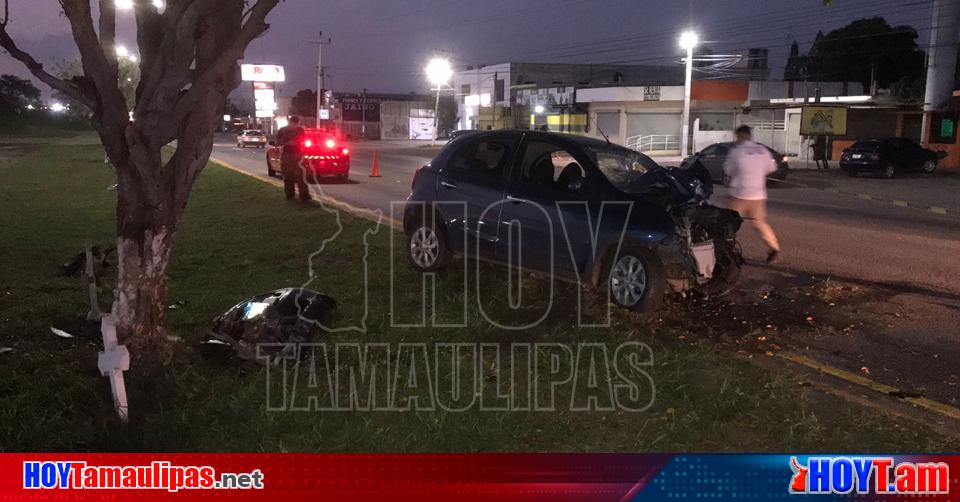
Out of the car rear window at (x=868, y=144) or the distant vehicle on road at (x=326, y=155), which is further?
the car rear window at (x=868, y=144)

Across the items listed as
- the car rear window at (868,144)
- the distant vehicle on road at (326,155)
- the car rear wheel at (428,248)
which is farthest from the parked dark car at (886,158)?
the car rear wheel at (428,248)

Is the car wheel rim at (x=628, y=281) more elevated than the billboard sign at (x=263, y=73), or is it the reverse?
the billboard sign at (x=263, y=73)

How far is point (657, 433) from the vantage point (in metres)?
4.47

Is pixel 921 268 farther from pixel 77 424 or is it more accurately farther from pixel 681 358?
pixel 77 424

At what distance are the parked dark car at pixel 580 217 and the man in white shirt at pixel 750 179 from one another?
4.89 ft

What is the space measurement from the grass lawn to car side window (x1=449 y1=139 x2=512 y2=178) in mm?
1079

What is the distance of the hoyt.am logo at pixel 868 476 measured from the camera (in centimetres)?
355

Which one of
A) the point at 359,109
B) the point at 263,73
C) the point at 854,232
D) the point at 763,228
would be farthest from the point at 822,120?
the point at 263,73

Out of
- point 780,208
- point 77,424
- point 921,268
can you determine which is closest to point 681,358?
point 77,424

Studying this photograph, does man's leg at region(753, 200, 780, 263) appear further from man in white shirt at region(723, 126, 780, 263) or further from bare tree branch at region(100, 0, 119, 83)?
bare tree branch at region(100, 0, 119, 83)

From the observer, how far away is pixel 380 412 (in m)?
4.84

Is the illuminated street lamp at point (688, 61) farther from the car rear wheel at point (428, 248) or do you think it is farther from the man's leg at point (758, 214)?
the car rear wheel at point (428, 248)

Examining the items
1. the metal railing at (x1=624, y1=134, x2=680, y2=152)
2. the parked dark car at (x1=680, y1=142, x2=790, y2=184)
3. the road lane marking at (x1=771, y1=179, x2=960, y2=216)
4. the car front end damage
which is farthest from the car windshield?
the metal railing at (x1=624, y1=134, x2=680, y2=152)

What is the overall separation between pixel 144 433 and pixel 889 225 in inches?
499
